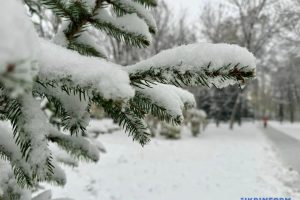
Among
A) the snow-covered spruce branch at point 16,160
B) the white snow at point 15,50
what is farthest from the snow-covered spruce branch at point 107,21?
the white snow at point 15,50

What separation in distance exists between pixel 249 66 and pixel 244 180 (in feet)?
23.8

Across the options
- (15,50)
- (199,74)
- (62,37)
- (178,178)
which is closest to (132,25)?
(62,37)

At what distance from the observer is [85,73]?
730 millimetres

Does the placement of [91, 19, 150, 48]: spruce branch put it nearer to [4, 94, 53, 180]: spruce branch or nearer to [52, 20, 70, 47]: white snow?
[52, 20, 70, 47]: white snow

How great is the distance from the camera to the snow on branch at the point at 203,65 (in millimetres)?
858

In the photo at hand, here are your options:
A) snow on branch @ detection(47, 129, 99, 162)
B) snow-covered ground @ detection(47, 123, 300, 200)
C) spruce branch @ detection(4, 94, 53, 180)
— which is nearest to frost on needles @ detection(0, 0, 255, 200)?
spruce branch @ detection(4, 94, 53, 180)

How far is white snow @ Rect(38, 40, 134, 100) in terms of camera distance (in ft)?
2.23

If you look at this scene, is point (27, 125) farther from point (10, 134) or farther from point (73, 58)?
point (10, 134)

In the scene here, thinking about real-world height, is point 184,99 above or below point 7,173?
above

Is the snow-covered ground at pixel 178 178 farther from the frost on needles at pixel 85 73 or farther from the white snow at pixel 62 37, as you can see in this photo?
the frost on needles at pixel 85 73

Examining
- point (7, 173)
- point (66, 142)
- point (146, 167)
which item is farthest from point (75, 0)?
point (146, 167)

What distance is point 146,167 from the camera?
9.36 meters

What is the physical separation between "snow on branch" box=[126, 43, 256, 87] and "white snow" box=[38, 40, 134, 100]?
183 mm

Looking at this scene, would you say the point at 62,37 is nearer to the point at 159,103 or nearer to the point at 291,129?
the point at 159,103
